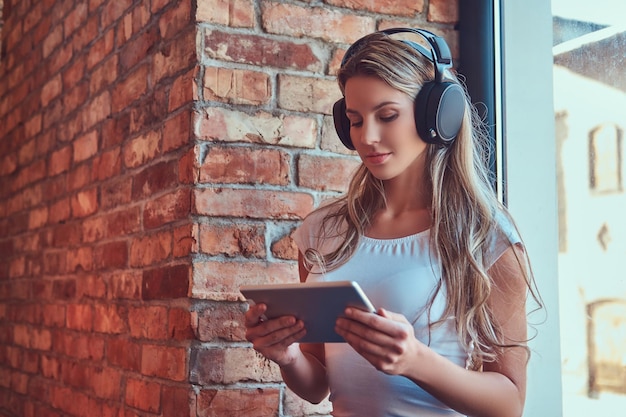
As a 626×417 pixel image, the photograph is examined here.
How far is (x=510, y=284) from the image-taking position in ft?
4.43

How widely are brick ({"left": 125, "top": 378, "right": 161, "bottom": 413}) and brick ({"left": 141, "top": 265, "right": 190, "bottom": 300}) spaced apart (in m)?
0.21

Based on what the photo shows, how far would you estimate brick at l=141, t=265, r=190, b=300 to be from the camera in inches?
71.3

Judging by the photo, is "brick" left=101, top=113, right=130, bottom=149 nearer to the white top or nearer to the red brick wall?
the red brick wall

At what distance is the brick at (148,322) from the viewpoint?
1.92m

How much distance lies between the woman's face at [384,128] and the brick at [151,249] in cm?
66

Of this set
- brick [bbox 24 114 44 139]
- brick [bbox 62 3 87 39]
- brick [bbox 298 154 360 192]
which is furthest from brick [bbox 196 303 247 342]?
brick [bbox 24 114 44 139]

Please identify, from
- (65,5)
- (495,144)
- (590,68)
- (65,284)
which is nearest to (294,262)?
(495,144)

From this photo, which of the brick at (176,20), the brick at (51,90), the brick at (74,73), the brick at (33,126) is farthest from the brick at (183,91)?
the brick at (33,126)

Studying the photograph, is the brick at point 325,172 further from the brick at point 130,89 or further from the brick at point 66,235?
the brick at point 66,235

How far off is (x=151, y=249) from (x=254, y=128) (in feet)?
1.37

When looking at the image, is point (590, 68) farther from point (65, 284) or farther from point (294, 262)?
point (65, 284)

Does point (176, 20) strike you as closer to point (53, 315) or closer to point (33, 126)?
point (53, 315)

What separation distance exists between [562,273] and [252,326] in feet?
2.66

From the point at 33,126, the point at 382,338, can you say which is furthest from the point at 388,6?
the point at 33,126
